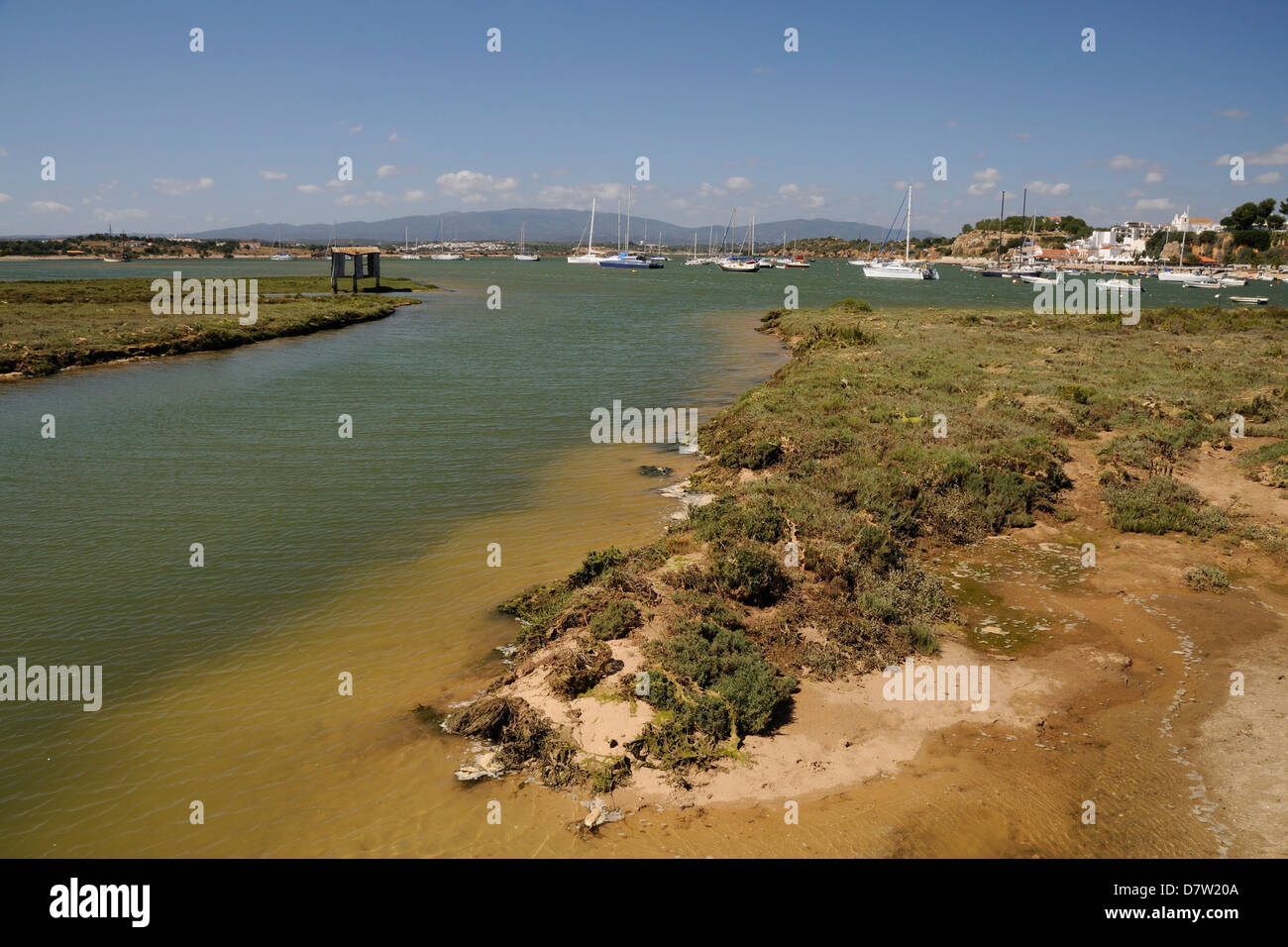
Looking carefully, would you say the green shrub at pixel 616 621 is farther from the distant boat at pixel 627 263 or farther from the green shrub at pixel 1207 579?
the distant boat at pixel 627 263

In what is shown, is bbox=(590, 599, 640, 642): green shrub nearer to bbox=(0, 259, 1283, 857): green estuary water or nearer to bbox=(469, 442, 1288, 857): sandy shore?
bbox=(469, 442, 1288, 857): sandy shore

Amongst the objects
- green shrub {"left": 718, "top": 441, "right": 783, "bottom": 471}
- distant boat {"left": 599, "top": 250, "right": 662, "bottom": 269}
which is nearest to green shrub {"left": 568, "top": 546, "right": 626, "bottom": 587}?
→ green shrub {"left": 718, "top": 441, "right": 783, "bottom": 471}

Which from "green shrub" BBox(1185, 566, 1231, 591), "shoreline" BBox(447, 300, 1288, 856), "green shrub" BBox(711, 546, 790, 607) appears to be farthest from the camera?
"green shrub" BBox(1185, 566, 1231, 591)

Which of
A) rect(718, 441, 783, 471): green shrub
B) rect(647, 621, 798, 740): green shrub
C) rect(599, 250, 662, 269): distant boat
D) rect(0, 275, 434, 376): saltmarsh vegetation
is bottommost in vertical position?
rect(647, 621, 798, 740): green shrub

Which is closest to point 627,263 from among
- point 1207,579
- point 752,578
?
point 1207,579

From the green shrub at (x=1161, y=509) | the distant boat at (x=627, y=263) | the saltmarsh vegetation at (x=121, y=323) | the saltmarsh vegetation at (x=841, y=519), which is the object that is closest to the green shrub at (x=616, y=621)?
the saltmarsh vegetation at (x=841, y=519)

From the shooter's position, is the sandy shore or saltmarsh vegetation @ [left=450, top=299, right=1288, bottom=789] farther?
saltmarsh vegetation @ [left=450, top=299, right=1288, bottom=789]

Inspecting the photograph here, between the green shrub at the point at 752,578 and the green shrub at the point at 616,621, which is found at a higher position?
the green shrub at the point at 752,578
